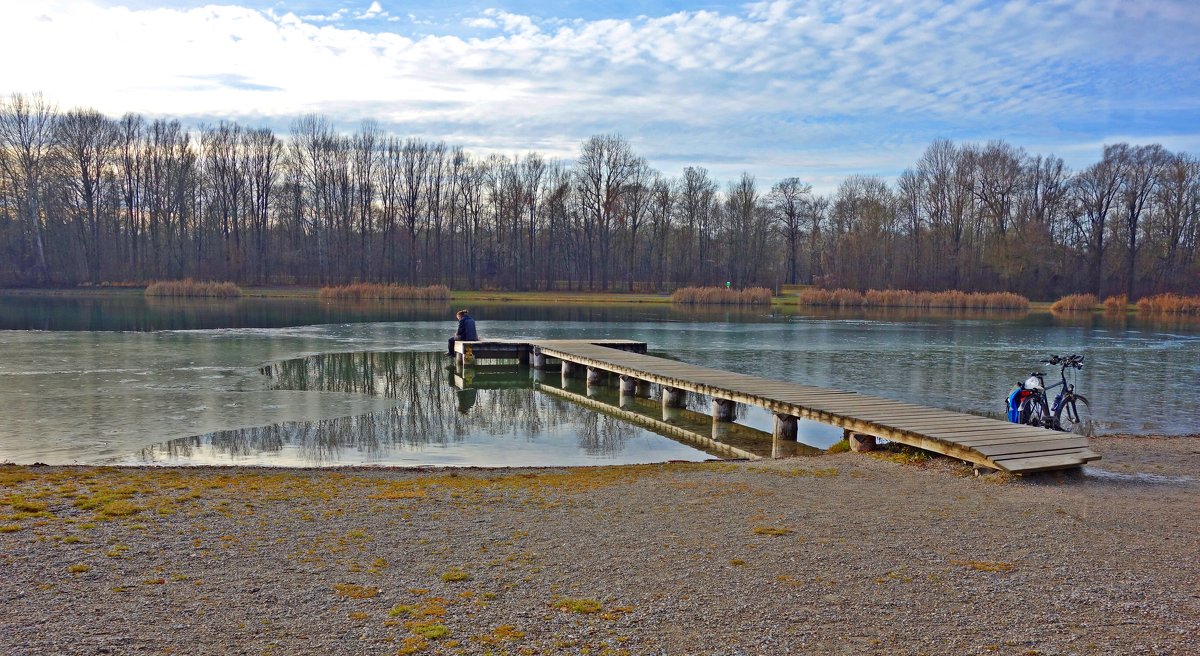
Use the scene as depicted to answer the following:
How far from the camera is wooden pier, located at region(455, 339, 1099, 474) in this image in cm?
816

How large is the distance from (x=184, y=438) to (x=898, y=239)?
198 ft

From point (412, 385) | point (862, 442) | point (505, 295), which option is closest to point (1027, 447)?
point (862, 442)

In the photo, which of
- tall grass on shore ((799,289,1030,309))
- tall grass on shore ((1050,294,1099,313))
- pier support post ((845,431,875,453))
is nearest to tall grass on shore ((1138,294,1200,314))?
tall grass on shore ((1050,294,1099,313))

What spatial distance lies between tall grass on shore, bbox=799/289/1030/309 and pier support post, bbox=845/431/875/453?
136ft

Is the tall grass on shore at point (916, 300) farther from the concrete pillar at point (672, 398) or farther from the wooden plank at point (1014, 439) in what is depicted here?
the wooden plank at point (1014, 439)

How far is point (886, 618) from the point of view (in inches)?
165

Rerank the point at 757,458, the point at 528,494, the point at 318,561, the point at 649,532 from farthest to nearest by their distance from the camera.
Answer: the point at 757,458
the point at 528,494
the point at 649,532
the point at 318,561

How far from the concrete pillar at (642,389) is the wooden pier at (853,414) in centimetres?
3

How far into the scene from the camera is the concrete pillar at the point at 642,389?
16.0m

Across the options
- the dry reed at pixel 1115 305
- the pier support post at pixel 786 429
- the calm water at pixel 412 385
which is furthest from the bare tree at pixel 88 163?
the dry reed at pixel 1115 305

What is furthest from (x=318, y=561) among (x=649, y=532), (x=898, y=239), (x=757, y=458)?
(x=898, y=239)

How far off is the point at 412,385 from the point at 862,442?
938 cm

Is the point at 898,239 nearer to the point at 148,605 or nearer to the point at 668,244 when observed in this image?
the point at 668,244

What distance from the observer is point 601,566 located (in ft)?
16.5
